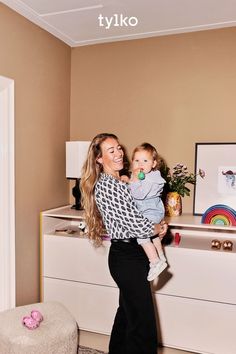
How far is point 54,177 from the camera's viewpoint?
120 inches

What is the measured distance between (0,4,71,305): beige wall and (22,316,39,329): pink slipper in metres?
0.52

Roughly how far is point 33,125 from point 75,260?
1.10 metres

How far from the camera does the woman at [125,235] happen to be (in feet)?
6.54

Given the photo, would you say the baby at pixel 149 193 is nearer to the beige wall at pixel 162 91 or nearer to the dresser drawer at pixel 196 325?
the dresser drawer at pixel 196 325

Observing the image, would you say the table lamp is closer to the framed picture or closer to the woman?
the woman

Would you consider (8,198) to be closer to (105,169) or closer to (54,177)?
(54,177)

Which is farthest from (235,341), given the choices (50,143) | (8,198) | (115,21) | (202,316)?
Result: (115,21)

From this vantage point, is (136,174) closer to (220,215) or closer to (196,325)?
(220,215)

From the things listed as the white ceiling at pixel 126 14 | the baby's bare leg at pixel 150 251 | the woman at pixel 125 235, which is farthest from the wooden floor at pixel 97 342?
the white ceiling at pixel 126 14

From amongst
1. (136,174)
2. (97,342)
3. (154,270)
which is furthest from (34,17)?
(97,342)

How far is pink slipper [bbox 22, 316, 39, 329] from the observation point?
212 cm

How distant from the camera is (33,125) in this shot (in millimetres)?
2750

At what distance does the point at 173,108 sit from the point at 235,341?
1795 mm

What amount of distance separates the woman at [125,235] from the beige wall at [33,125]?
758 millimetres
